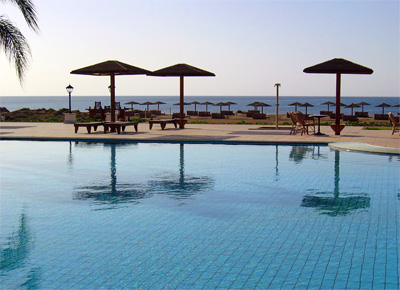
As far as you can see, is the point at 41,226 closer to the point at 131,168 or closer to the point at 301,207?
the point at 301,207

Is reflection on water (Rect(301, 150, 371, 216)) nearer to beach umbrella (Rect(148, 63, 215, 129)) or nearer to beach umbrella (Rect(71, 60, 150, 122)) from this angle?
beach umbrella (Rect(71, 60, 150, 122))

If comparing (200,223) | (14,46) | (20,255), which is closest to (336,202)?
(200,223)

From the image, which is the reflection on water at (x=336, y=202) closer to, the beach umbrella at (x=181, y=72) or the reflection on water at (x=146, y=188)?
the reflection on water at (x=146, y=188)

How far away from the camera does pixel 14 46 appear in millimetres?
12000

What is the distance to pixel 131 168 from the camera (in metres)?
10.9

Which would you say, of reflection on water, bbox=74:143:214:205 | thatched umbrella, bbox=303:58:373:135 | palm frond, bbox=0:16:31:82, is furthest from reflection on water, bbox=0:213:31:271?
thatched umbrella, bbox=303:58:373:135

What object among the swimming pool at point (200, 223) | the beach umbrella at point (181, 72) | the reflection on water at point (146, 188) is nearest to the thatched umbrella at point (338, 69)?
the beach umbrella at point (181, 72)

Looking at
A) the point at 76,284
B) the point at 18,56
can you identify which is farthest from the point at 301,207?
the point at 18,56

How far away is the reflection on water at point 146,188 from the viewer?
803 centimetres

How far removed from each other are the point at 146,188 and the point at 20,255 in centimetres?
366

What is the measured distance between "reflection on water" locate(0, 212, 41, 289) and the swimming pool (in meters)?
0.02

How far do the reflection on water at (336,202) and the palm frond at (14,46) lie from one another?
7.66 meters

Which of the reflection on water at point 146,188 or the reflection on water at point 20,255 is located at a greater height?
the reflection on water at point 146,188

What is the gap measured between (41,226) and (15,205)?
1.39 meters
